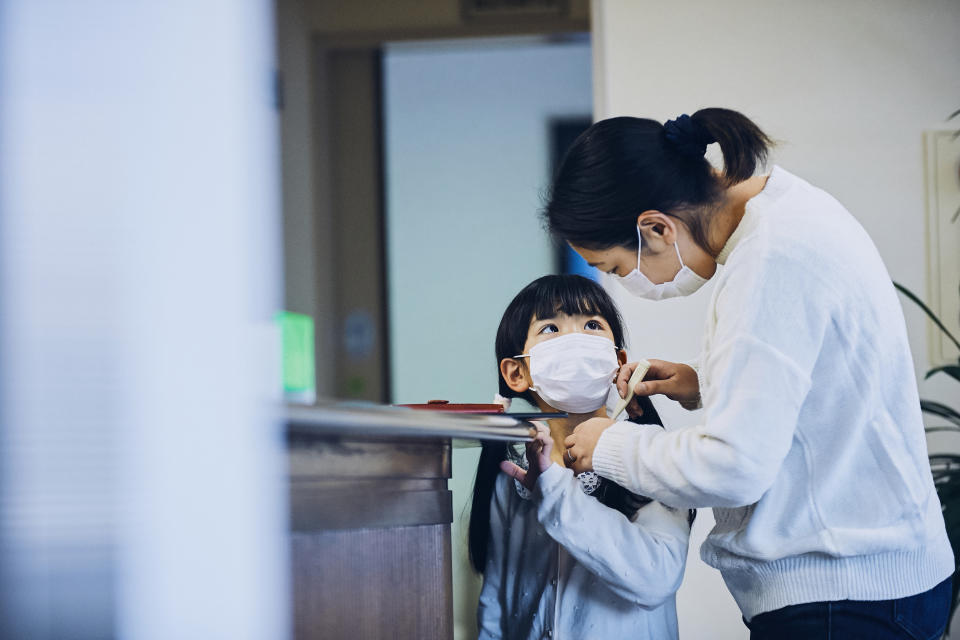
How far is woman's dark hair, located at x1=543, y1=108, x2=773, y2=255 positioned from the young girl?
0.29m

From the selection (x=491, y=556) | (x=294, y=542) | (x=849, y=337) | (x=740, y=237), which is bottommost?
(x=491, y=556)

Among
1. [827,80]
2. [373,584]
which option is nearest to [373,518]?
[373,584]

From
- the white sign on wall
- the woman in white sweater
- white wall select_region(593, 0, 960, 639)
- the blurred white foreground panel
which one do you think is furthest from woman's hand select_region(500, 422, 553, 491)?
the white sign on wall

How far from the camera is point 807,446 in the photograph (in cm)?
106

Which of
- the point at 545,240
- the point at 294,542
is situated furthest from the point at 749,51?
the point at 294,542

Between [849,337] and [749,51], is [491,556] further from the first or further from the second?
[749,51]

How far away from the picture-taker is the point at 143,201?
512mm

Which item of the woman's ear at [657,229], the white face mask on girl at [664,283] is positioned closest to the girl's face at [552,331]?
the white face mask on girl at [664,283]

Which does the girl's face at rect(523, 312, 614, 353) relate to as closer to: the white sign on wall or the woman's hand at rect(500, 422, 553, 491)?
the woman's hand at rect(500, 422, 553, 491)

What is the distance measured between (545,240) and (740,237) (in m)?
2.72

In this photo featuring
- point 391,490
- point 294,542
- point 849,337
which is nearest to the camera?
point 294,542

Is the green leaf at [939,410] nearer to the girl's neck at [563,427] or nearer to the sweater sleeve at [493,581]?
the girl's neck at [563,427]

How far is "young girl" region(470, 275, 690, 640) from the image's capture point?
1.28 meters

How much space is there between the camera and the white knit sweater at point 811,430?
3.31 feet
